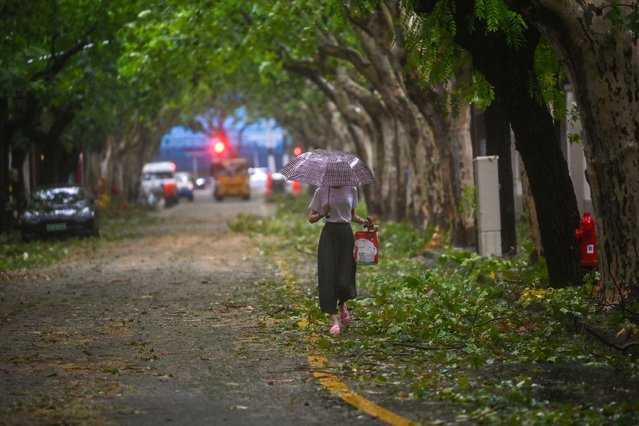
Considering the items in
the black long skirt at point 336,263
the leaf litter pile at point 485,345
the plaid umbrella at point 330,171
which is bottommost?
the leaf litter pile at point 485,345

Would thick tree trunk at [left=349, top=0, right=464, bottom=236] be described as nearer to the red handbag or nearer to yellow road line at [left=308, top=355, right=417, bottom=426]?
the red handbag

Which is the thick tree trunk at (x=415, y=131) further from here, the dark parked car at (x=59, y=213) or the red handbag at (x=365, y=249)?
the red handbag at (x=365, y=249)

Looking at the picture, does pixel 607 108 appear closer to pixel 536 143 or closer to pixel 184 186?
pixel 536 143

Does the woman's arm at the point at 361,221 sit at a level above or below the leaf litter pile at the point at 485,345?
above

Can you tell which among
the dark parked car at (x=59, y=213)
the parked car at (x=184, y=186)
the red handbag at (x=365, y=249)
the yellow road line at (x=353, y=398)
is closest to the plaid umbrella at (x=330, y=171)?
the red handbag at (x=365, y=249)

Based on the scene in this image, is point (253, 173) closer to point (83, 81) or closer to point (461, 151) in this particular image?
point (83, 81)

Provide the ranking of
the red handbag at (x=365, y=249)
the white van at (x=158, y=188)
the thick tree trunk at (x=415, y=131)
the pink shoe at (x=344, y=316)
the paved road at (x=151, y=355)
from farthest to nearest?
the white van at (x=158, y=188)
the thick tree trunk at (x=415, y=131)
the pink shoe at (x=344, y=316)
the red handbag at (x=365, y=249)
the paved road at (x=151, y=355)

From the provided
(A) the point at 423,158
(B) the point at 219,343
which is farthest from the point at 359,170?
(A) the point at 423,158

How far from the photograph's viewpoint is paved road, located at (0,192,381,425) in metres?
8.44

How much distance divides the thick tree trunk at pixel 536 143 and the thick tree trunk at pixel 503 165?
5952 millimetres

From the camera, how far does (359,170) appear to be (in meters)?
12.8

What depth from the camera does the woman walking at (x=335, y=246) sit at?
12.6m

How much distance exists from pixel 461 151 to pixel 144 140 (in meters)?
44.0

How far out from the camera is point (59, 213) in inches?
1315
